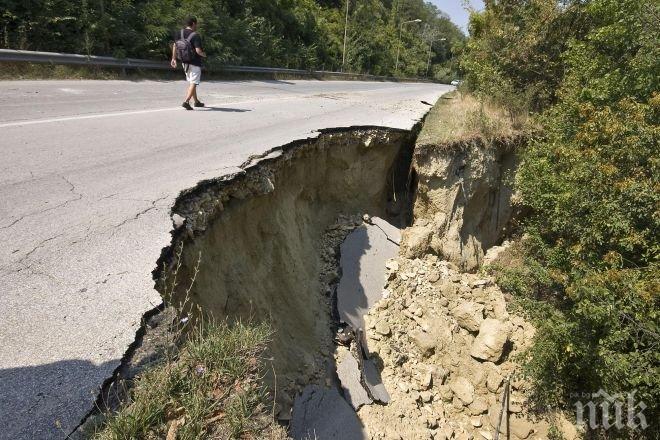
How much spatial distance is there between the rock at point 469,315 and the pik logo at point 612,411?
2.21 m

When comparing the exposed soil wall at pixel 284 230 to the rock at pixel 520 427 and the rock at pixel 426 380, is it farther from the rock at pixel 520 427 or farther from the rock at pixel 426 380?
the rock at pixel 520 427

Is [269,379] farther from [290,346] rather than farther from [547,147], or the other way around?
[547,147]

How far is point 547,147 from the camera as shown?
7711 millimetres

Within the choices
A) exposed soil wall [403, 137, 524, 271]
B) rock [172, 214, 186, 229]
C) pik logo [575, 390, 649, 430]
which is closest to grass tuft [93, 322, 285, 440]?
rock [172, 214, 186, 229]

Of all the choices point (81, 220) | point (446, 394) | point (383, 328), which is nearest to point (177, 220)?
point (81, 220)

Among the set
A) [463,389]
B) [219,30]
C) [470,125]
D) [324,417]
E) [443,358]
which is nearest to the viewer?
[324,417]

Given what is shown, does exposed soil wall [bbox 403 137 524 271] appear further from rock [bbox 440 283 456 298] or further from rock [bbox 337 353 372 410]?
rock [bbox 337 353 372 410]

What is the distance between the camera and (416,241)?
30.9 ft

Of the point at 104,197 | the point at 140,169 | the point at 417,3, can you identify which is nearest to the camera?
the point at 104,197

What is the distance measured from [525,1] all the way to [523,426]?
11001 mm

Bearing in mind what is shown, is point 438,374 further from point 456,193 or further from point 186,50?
point 186,50

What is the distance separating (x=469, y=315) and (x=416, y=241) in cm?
211

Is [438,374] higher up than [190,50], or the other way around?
[190,50]

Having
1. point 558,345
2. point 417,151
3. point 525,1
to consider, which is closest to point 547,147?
point 417,151
